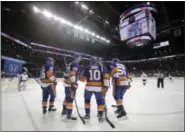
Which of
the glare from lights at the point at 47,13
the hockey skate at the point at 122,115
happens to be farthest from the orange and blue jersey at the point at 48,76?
the glare from lights at the point at 47,13

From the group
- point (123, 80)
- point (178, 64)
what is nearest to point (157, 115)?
point (123, 80)

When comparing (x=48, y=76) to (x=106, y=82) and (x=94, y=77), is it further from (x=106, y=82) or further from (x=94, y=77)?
(x=106, y=82)

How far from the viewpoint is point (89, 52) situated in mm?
25266

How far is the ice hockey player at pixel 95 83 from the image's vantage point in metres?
2.86

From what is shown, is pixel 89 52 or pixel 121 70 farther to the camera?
pixel 89 52

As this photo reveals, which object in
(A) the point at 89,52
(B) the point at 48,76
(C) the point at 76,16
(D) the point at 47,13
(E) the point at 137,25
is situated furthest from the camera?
(A) the point at 89,52

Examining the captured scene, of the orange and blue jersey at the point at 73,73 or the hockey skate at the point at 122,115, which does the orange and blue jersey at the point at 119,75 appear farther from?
the orange and blue jersey at the point at 73,73

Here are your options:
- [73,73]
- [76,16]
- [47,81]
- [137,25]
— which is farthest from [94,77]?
[76,16]

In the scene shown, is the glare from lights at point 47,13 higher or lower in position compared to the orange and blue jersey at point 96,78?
higher

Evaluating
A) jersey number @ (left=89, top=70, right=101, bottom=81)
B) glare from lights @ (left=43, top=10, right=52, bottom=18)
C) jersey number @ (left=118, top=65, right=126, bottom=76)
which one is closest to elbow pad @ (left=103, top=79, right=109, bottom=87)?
jersey number @ (left=89, top=70, right=101, bottom=81)

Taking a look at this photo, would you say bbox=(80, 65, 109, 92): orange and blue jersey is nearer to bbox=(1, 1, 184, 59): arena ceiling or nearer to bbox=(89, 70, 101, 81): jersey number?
bbox=(89, 70, 101, 81): jersey number

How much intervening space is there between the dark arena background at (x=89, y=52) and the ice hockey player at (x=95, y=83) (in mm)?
288

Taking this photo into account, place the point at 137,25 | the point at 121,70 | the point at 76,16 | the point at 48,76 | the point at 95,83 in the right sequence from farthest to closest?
the point at 76,16 → the point at 137,25 → the point at 121,70 → the point at 48,76 → the point at 95,83

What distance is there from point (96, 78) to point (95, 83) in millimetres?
98
